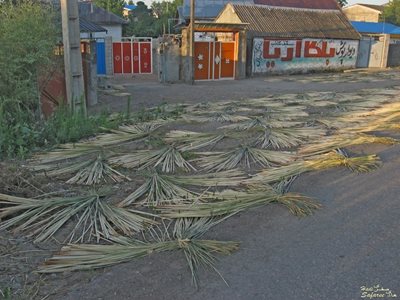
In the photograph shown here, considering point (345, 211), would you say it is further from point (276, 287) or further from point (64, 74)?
point (64, 74)

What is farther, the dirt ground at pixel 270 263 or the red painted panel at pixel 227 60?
the red painted panel at pixel 227 60

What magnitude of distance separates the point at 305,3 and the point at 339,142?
3016 cm

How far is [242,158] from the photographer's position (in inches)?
253

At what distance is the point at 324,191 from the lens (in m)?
5.09

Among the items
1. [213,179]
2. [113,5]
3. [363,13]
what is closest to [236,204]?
[213,179]

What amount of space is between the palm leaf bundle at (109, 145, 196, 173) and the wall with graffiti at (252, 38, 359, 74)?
2110 cm

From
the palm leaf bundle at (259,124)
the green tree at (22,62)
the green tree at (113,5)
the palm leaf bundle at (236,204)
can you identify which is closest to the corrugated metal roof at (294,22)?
the palm leaf bundle at (259,124)

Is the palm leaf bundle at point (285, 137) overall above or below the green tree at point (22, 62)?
below

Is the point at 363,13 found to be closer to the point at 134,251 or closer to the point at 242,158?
the point at 242,158

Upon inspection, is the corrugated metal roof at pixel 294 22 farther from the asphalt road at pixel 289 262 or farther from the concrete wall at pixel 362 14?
the concrete wall at pixel 362 14

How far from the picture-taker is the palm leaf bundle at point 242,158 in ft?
20.1

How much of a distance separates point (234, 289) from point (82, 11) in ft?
116

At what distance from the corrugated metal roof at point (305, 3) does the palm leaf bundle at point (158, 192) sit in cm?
3094

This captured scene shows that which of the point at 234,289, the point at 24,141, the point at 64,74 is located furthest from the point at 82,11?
the point at 234,289
